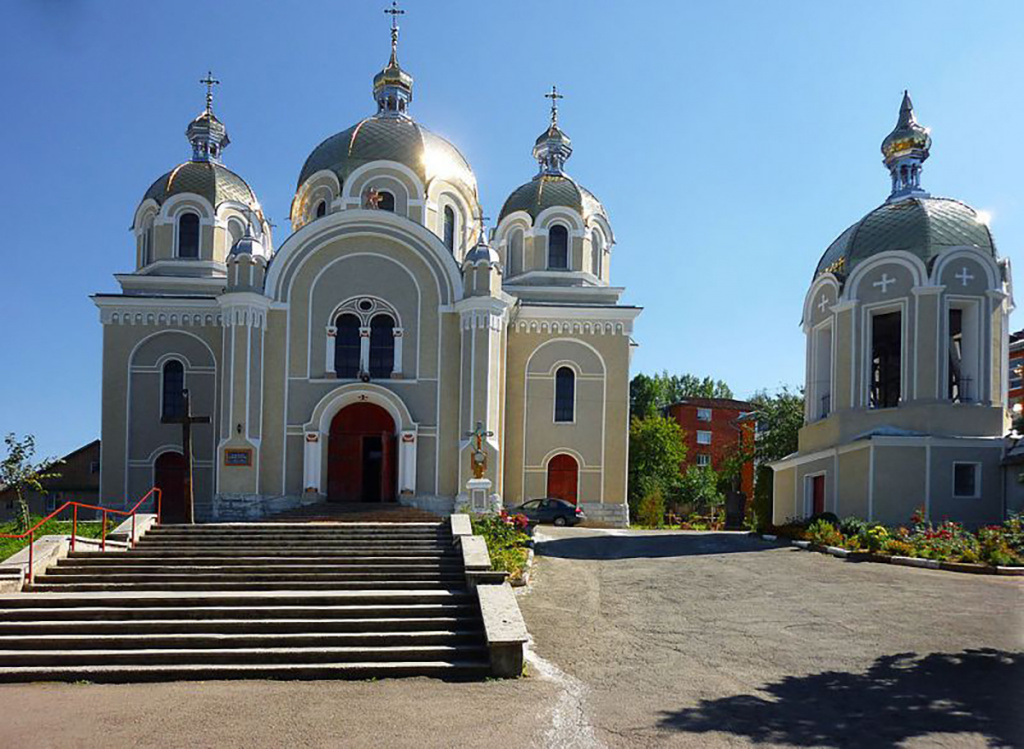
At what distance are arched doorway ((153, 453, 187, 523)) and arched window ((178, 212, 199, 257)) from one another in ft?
23.1

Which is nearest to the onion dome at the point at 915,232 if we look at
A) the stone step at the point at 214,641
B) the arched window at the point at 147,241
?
the stone step at the point at 214,641

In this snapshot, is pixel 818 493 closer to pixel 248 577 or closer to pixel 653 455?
pixel 248 577

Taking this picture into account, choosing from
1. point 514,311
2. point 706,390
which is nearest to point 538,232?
point 514,311

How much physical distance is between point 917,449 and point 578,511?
33.2 ft

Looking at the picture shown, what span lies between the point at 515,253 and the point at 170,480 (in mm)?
13482

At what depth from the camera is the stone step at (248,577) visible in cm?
1414

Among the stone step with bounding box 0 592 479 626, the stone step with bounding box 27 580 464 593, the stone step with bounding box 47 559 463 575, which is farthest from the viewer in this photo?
the stone step with bounding box 47 559 463 575

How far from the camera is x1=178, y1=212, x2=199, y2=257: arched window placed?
32.8 m

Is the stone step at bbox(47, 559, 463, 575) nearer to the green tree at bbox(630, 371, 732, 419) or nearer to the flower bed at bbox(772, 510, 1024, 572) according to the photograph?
the flower bed at bbox(772, 510, 1024, 572)

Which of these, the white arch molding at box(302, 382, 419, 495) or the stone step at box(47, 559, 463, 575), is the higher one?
the white arch molding at box(302, 382, 419, 495)

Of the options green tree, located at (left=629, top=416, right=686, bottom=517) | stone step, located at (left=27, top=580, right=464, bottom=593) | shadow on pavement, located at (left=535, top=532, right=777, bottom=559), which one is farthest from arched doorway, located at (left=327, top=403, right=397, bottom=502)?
green tree, located at (left=629, top=416, right=686, bottom=517)

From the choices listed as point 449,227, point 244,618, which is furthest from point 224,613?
point 449,227

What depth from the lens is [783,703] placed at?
370 inches

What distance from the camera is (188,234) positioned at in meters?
32.9
